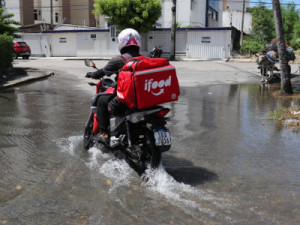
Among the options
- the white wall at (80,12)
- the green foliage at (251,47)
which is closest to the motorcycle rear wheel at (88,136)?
the green foliage at (251,47)

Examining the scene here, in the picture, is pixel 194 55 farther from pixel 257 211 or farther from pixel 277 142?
pixel 257 211

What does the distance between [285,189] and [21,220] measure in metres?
2.80

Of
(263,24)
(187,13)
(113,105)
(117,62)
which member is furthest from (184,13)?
(113,105)

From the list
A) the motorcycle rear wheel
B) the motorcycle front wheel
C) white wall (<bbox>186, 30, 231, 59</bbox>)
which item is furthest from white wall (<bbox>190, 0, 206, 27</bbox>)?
the motorcycle front wheel

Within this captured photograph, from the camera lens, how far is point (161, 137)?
3.91 m

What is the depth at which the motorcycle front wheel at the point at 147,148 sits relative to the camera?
4.04m

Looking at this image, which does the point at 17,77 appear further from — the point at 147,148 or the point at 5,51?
the point at 147,148

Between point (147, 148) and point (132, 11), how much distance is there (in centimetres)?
2823

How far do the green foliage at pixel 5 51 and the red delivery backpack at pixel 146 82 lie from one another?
11.1 meters

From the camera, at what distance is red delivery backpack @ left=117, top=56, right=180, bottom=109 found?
382cm

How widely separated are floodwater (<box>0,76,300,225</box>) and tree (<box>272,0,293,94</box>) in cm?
291

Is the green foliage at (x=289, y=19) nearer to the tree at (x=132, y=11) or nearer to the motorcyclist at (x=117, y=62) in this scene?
the tree at (x=132, y=11)

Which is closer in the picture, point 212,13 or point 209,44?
point 209,44

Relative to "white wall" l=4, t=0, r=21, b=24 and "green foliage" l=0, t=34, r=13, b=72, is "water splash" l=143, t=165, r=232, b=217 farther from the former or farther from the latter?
"white wall" l=4, t=0, r=21, b=24
